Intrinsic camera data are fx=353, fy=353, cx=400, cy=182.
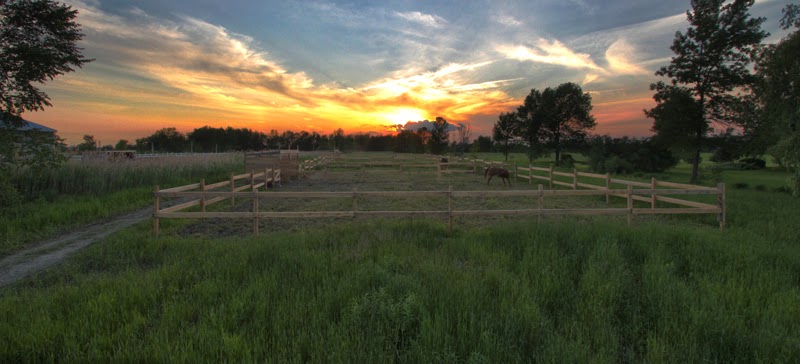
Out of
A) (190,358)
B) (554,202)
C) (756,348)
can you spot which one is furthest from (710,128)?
(190,358)

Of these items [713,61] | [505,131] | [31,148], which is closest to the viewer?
[31,148]

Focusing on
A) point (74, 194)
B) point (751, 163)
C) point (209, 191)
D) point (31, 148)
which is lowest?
point (74, 194)

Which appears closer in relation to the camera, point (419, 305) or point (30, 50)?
point (419, 305)

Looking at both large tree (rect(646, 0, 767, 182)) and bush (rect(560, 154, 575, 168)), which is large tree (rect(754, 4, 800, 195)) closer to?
large tree (rect(646, 0, 767, 182))

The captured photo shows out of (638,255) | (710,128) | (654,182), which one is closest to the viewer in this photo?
(638,255)

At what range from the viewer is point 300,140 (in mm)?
129000

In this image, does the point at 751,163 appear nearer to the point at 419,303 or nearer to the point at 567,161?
the point at 567,161

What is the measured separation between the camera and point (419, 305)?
3.51m

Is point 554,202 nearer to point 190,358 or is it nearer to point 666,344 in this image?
point 666,344

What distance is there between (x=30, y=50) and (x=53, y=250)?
419 inches

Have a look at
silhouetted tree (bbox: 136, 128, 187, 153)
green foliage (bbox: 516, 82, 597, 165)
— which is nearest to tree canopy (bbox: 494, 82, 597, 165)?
green foliage (bbox: 516, 82, 597, 165)

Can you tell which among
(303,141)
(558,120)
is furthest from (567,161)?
(303,141)

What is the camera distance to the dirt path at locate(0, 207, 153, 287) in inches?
227

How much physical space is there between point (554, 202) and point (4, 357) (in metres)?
14.9
